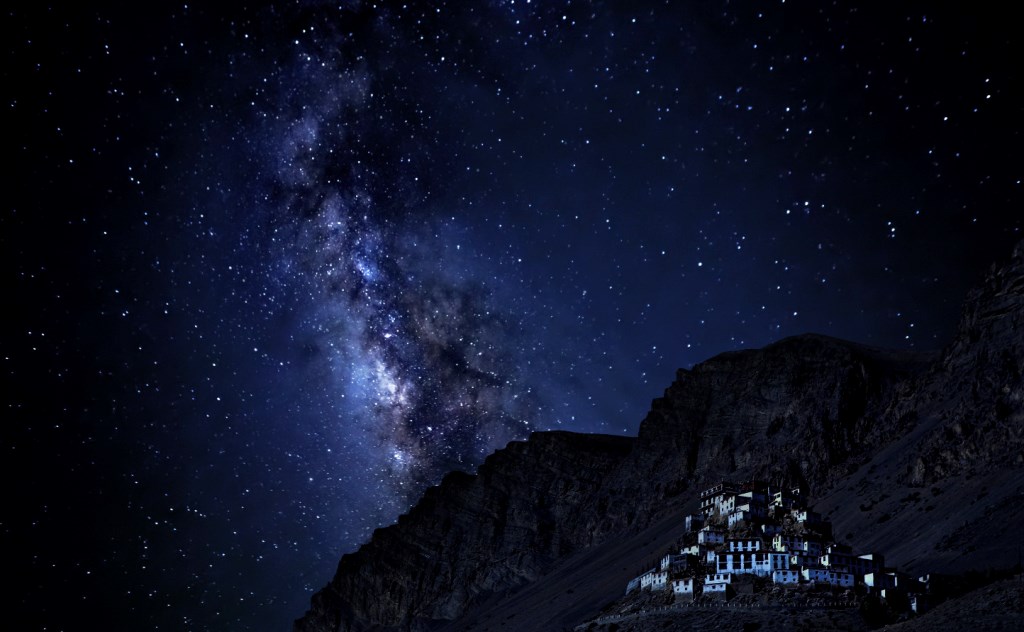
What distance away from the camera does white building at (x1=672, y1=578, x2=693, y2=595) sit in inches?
2537

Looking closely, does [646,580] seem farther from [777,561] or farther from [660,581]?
[777,561]

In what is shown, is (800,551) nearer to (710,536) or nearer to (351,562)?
(710,536)

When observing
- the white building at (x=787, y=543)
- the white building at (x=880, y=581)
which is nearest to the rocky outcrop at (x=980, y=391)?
the white building at (x=787, y=543)

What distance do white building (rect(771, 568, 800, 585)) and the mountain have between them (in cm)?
883

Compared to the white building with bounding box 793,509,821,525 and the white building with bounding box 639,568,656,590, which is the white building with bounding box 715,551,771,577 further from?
the white building with bounding box 793,509,821,525

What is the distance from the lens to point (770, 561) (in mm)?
65188

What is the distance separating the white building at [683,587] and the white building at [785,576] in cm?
653

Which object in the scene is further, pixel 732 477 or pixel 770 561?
pixel 732 477

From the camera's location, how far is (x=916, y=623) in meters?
44.0

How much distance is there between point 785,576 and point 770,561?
3409 mm

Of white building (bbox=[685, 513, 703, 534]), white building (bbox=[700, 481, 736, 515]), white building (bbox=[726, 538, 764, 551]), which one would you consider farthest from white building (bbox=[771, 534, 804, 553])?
white building (bbox=[685, 513, 703, 534])

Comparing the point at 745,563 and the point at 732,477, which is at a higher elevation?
the point at 732,477

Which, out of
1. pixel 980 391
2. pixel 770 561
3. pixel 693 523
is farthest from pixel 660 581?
pixel 980 391

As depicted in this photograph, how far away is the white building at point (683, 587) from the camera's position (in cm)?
6444
